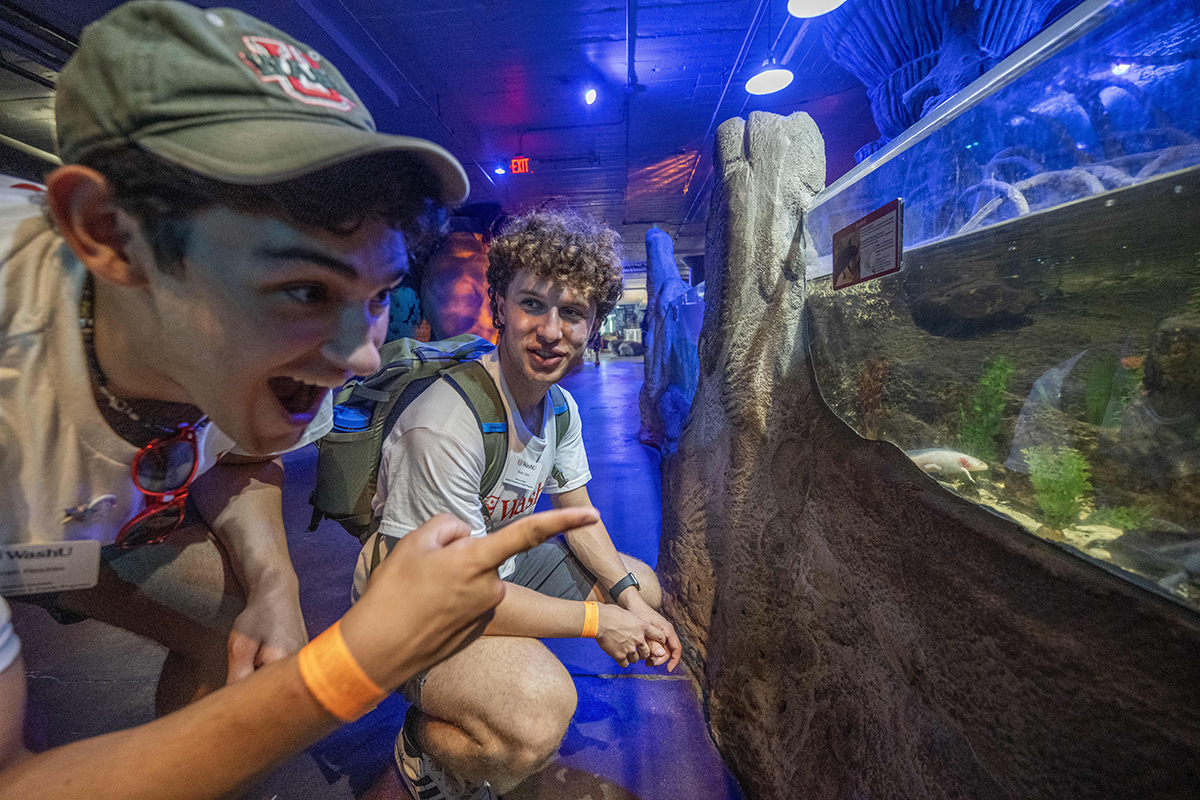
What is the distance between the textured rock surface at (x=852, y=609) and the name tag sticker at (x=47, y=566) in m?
1.84

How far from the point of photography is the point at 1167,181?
35.4 inches

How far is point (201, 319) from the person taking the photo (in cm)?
75

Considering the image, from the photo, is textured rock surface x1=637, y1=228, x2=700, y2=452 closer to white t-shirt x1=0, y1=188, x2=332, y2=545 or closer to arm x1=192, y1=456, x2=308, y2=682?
arm x1=192, y1=456, x2=308, y2=682

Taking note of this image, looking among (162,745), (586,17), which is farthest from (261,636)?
(586,17)

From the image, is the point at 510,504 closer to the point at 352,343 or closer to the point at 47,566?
the point at 352,343

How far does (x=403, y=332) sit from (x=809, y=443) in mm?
7672

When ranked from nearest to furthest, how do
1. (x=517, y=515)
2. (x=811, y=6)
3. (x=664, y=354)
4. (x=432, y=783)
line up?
(x=432, y=783) < (x=517, y=515) < (x=811, y=6) < (x=664, y=354)

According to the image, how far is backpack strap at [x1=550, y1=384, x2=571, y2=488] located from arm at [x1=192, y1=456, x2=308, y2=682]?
0.91 m

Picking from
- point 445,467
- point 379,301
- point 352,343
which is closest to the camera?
point 352,343

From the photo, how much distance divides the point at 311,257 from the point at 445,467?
69 centimetres

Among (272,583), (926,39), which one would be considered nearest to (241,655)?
(272,583)

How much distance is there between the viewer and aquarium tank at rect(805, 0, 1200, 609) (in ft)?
2.78

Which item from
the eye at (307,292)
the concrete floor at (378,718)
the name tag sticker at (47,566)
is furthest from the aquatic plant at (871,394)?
the name tag sticker at (47,566)

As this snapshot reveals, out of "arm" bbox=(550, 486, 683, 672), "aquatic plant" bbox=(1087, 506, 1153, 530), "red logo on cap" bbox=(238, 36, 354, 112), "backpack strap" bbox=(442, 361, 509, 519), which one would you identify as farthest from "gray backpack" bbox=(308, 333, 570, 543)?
"aquatic plant" bbox=(1087, 506, 1153, 530)
